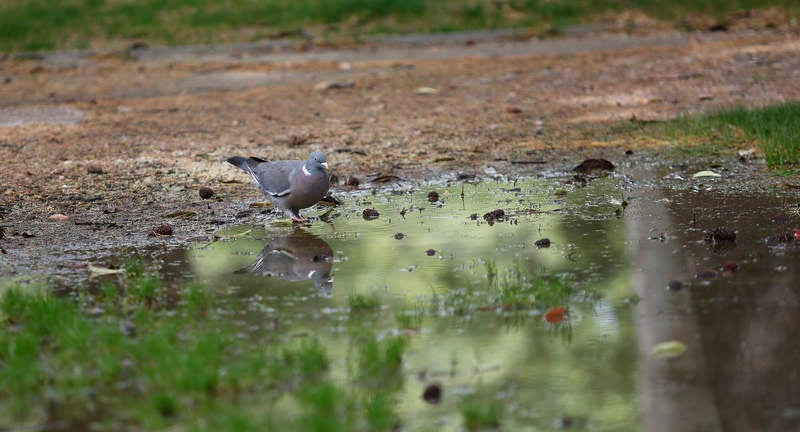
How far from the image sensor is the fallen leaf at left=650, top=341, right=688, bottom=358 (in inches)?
160

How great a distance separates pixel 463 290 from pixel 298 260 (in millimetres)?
1153

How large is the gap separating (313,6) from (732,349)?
1262 centimetres

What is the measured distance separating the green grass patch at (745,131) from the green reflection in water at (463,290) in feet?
3.87

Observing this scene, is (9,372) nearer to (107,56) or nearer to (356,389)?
(356,389)

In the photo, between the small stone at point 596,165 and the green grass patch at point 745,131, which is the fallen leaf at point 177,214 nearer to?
the small stone at point 596,165

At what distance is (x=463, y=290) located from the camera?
498cm

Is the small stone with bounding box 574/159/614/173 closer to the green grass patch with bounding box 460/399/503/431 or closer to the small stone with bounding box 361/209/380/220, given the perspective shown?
the small stone with bounding box 361/209/380/220

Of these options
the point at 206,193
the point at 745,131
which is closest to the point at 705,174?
the point at 745,131

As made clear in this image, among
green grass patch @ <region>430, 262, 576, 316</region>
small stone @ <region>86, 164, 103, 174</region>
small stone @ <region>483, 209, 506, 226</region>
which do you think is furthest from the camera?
small stone @ <region>86, 164, 103, 174</region>

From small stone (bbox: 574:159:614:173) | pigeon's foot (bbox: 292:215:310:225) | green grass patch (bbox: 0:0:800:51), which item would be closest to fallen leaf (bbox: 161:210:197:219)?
pigeon's foot (bbox: 292:215:310:225)

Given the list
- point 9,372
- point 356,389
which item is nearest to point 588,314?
point 356,389

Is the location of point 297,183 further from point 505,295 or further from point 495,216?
point 505,295

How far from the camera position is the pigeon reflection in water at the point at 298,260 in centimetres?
539

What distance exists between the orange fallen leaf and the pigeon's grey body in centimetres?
218
